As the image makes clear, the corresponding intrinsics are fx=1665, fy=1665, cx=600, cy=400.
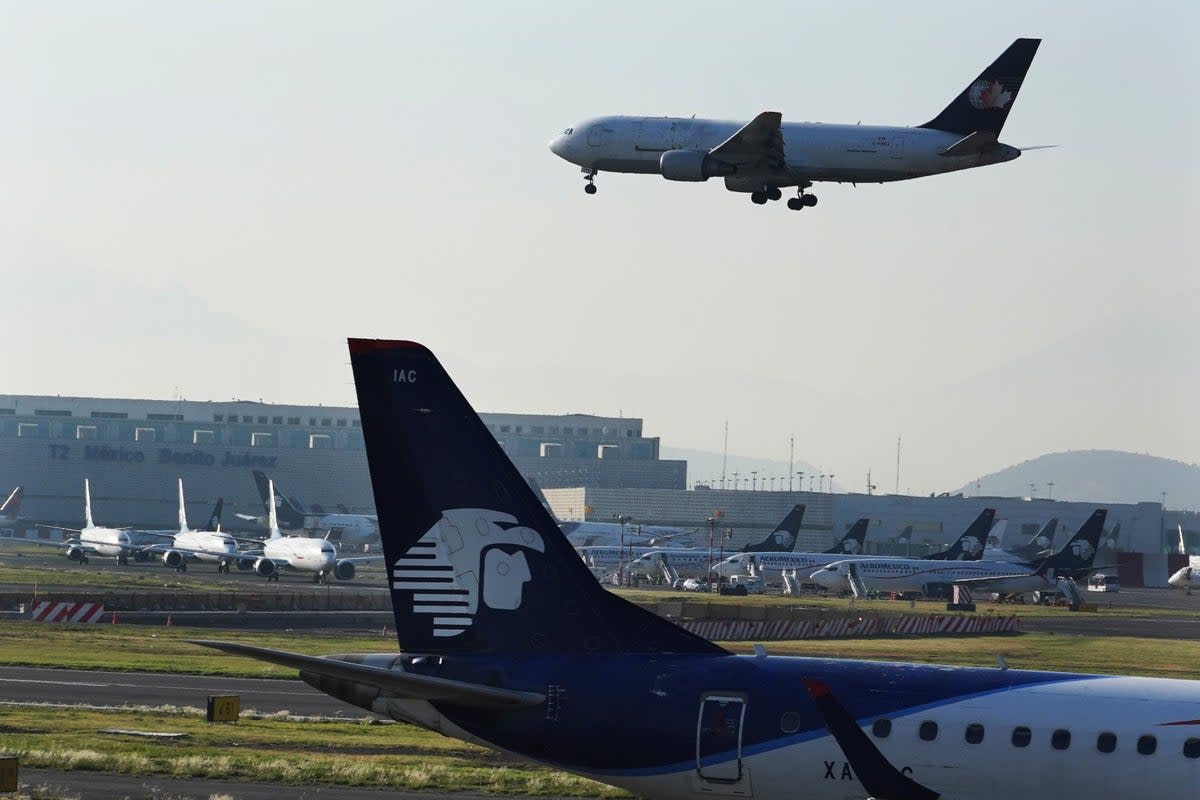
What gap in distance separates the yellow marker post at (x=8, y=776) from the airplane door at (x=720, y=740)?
12.6 meters

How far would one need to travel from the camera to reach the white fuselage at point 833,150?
65.2 meters

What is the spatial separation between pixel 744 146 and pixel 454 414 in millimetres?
45679

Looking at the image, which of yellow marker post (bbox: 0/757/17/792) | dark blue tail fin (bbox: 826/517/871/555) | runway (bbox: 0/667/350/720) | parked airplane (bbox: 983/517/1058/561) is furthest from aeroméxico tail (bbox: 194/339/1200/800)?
dark blue tail fin (bbox: 826/517/871/555)

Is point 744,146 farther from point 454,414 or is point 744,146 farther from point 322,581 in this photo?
point 322,581

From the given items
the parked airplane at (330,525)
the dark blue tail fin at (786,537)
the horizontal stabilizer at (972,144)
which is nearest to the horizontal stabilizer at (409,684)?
the horizontal stabilizer at (972,144)

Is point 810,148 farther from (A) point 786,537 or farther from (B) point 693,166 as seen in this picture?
(A) point 786,537

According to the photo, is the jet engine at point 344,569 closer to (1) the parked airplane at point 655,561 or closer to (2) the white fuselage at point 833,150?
(1) the parked airplane at point 655,561

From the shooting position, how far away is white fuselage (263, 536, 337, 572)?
11675cm

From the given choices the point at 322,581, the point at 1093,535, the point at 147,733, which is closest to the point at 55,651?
the point at 147,733

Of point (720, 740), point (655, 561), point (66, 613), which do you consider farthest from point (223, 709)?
point (655, 561)

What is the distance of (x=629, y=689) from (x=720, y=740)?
1283mm

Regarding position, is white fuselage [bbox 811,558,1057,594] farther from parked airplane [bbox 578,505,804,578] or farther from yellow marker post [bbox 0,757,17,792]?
yellow marker post [bbox 0,757,17,792]

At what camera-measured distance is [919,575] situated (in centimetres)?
12338

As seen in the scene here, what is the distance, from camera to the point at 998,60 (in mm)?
70562
